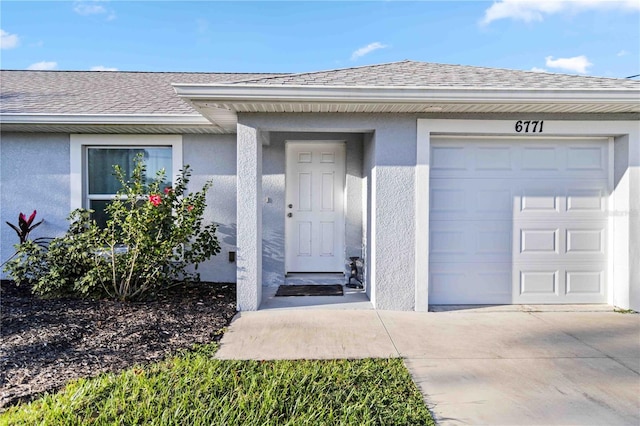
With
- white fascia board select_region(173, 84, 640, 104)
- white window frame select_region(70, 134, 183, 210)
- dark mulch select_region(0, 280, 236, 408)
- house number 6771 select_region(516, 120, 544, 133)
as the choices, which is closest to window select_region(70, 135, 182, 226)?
white window frame select_region(70, 134, 183, 210)

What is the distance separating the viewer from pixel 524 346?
3.85 m

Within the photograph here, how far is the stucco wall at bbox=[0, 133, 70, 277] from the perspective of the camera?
647 cm

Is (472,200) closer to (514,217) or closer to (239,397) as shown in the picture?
(514,217)

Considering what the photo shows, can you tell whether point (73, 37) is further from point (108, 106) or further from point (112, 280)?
point (112, 280)

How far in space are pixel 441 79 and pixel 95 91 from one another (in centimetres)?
657

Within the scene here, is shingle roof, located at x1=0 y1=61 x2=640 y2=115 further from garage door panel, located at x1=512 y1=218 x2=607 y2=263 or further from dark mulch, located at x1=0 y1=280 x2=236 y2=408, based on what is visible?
dark mulch, located at x1=0 y1=280 x2=236 y2=408

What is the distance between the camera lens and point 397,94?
4445mm

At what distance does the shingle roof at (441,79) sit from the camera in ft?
15.2

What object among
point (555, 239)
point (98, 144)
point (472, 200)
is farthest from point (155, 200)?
point (555, 239)

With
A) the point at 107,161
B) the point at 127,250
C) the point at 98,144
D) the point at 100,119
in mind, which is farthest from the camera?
the point at 107,161

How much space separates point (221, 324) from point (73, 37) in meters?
7.89

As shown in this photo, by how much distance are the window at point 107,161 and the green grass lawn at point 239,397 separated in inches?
164

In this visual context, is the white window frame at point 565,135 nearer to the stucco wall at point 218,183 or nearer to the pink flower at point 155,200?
the stucco wall at point 218,183

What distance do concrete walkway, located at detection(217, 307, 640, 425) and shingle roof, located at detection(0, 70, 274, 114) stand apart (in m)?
4.03
